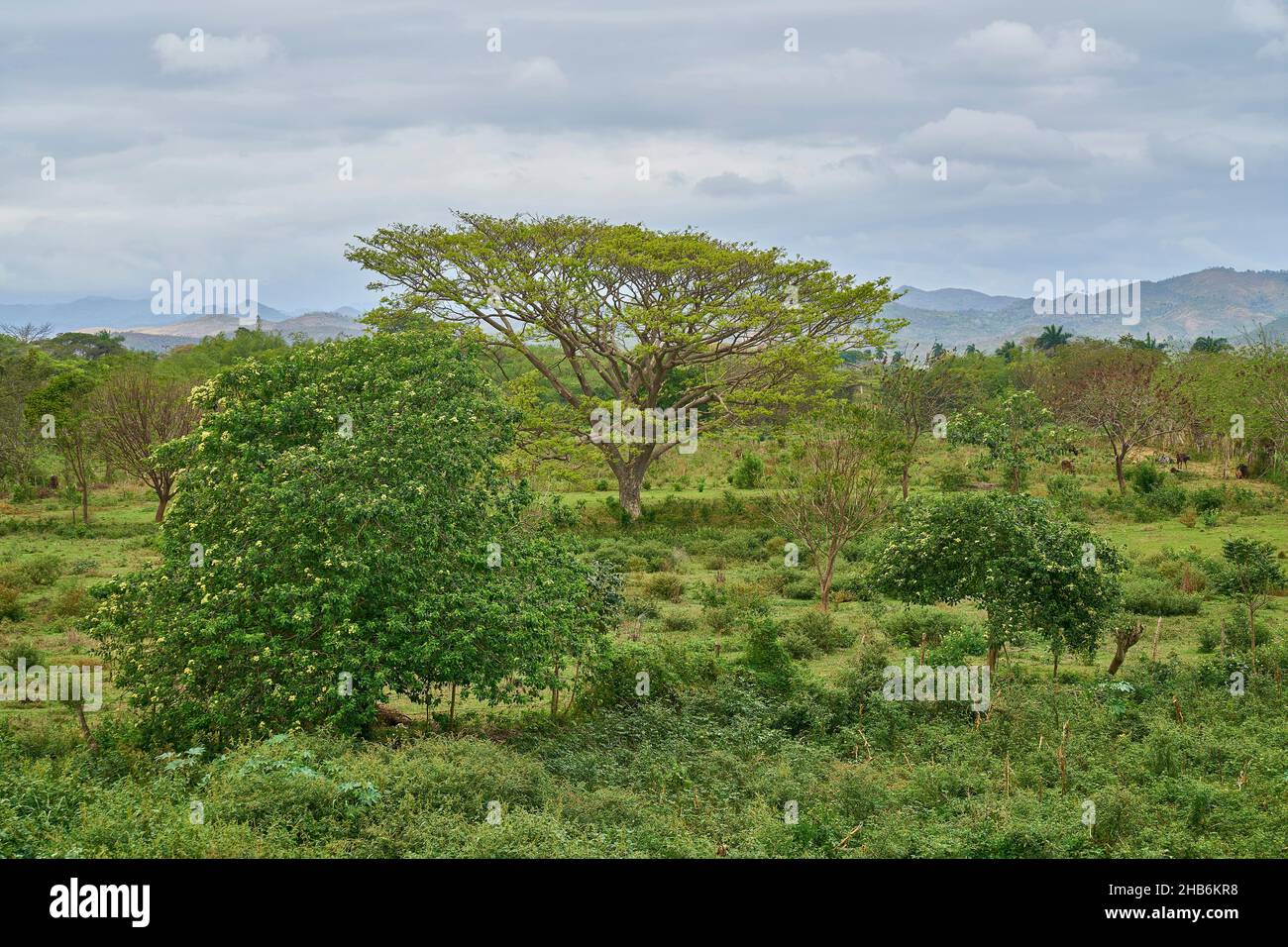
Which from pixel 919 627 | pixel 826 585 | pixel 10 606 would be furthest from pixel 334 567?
pixel 10 606

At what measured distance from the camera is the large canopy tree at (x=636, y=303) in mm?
34312

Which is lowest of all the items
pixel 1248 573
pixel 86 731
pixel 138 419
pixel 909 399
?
pixel 86 731

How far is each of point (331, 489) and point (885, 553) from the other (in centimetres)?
847

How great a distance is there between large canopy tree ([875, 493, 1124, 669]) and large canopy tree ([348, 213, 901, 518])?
61.0 feet

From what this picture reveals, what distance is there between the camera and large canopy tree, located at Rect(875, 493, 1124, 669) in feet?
50.3

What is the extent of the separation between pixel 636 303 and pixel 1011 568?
21.4 m

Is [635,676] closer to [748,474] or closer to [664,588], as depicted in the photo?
[664,588]

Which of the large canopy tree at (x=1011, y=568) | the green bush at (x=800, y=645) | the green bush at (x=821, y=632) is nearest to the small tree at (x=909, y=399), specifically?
the green bush at (x=821, y=632)

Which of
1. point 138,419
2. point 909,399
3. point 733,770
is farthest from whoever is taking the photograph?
point 909,399

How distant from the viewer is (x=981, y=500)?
16203 mm

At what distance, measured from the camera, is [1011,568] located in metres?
15.5

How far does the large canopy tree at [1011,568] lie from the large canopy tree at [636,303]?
18579mm

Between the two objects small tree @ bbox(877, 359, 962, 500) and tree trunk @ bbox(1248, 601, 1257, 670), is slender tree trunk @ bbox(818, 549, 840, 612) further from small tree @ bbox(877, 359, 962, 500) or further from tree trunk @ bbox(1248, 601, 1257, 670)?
small tree @ bbox(877, 359, 962, 500)
